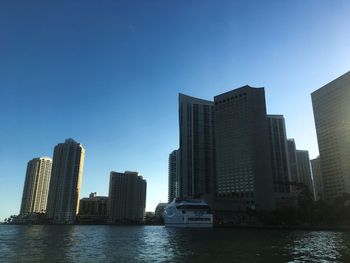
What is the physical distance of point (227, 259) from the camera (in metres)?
41.1

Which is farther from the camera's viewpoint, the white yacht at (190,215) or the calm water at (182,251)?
the white yacht at (190,215)

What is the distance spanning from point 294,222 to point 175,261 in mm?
160764

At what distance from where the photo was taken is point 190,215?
171500 millimetres

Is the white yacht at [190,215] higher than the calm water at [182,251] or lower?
higher

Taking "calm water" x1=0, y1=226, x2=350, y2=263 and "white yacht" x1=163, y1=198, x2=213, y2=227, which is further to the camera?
"white yacht" x1=163, y1=198, x2=213, y2=227

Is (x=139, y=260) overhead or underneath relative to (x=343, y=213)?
underneath

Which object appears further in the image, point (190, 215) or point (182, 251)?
point (190, 215)

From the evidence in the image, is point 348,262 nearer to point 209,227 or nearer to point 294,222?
point 209,227

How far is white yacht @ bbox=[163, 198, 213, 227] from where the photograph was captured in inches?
6732

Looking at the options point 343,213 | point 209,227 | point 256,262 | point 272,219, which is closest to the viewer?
point 256,262

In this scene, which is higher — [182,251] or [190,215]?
[190,215]

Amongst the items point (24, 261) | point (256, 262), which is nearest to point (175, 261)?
point (256, 262)

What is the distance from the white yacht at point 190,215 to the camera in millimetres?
171000

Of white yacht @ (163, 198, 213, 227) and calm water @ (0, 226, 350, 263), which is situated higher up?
white yacht @ (163, 198, 213, 227)
